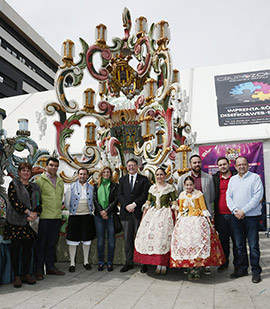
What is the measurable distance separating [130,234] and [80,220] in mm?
679

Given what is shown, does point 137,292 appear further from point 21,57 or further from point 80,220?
point 21,57

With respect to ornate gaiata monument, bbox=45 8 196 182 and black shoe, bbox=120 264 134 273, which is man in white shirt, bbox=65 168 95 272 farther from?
ornate gaiata monument, bbox=45 8 196 182

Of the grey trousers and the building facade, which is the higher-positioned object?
the building facade

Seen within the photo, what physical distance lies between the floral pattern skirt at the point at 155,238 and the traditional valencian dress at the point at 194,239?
0.11 meters

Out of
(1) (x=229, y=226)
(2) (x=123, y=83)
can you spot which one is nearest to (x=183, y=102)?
(2) (x=123, y=83)

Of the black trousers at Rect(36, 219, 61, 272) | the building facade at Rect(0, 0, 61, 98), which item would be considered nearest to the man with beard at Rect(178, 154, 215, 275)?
the black trousers at Rect(36, 219, 61, 272)

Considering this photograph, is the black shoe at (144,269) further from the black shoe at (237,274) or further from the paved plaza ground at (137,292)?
the black shoe at (237,274)

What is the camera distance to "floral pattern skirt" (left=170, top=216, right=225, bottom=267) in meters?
3.21

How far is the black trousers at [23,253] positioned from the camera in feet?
10.5

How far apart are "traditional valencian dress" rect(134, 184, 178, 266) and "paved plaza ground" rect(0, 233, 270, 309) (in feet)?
0.82

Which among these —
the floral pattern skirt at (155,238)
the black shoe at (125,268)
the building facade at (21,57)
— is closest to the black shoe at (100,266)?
the black shoe at (125,268)

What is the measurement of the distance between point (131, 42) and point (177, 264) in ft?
13.2

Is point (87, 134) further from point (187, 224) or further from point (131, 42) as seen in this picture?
point (187, 224)

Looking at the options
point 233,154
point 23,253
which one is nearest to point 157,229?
point 23,253
